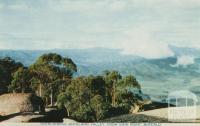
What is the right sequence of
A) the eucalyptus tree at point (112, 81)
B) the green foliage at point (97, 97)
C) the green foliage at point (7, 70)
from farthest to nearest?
the green foliage at point (7, 70) < the eucalyptus tree at point (112, 81) < the green foliage at point (97, 97)

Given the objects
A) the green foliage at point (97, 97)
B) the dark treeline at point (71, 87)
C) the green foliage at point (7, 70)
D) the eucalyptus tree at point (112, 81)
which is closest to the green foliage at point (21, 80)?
the dark treeline at point (71, 87)

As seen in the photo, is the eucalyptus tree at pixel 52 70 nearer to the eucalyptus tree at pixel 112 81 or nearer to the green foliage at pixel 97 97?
the green foliage at pixel 97 97

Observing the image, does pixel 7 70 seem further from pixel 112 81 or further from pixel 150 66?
pixel 150 66

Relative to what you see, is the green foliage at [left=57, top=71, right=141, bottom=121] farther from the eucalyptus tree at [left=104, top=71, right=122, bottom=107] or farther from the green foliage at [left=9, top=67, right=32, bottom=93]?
the green foliage at [left=9, top=67, right=32, bottom=93]

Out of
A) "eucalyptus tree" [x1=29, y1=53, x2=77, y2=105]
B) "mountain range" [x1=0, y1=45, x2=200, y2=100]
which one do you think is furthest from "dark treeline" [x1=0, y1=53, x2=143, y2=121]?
"mountain range" [x1=0, y1=45, x2=200, y2=100]

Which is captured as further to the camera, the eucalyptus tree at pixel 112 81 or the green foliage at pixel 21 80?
the green foliage at pixel 21 80

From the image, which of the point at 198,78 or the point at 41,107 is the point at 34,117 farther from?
the point at 198,78

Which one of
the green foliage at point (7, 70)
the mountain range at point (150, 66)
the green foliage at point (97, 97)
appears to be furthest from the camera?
the green foliage at point (7, 70)

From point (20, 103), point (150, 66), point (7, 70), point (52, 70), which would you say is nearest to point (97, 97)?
point (52, 70)
